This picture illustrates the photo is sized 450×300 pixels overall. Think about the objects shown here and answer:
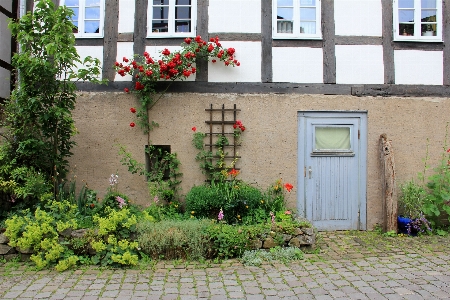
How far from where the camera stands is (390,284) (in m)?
4.37

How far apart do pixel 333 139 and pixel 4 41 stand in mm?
6390

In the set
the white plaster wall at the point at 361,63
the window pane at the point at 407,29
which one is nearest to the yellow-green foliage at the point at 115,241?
the white plaster wall at the point at 361,63

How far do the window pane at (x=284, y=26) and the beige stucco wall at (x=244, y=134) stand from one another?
1.22 meters

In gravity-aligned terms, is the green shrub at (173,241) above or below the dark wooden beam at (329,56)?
below

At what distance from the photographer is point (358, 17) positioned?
7.04 m

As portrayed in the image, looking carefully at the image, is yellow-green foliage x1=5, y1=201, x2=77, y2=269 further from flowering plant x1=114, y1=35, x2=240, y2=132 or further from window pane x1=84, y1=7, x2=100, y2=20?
window pane x1=84, y1=7, x2=100, y2=20

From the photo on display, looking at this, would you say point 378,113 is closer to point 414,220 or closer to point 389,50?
point 389,50

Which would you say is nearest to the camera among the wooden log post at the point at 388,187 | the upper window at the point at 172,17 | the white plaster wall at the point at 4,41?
the wooden log post at the point at 388,187

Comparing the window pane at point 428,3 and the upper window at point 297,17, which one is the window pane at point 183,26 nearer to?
the upper window at point 297,17

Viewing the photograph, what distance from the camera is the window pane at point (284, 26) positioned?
7078 millimetres

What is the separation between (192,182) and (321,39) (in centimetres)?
343

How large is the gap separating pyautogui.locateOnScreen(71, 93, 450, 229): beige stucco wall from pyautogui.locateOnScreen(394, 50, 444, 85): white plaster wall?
38 cm

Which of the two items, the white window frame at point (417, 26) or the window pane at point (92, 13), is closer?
the white window frame at point (417, 26)

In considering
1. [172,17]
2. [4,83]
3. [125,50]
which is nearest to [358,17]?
[172,17]
